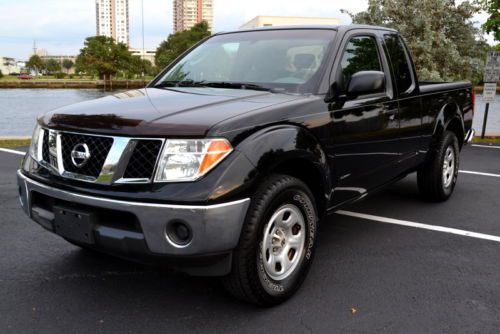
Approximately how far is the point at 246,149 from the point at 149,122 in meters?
0.55

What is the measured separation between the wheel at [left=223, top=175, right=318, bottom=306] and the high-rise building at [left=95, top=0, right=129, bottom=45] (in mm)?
183615

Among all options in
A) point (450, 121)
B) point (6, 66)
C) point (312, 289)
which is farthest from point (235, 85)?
point (6, 66)

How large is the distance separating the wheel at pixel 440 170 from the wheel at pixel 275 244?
2.55 metres

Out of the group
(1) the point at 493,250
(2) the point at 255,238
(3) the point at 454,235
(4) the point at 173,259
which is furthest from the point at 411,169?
(4) the point at 173,259

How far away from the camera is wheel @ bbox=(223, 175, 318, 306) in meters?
2.79

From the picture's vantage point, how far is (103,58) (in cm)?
9069

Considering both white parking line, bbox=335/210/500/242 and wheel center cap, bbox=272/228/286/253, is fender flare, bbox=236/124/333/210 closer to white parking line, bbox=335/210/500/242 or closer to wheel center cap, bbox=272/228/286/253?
wheel center cap, bbox=272/228/286/253

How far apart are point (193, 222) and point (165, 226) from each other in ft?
0.49

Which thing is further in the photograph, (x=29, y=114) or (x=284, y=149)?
(x=29, y=114)

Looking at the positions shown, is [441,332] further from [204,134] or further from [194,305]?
[204,134]

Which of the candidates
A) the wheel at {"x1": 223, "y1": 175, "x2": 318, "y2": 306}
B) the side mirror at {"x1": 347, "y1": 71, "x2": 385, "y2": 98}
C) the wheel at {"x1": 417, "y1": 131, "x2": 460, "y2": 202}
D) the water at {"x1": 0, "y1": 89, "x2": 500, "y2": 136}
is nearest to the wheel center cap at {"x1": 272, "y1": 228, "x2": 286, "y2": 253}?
the wheel at {"x1": 223, "y1": 175, "x2": 318, "y2": 306}

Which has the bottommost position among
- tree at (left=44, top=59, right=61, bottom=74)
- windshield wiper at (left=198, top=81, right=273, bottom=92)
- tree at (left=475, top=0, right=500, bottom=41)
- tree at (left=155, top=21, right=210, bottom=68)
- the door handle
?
the door handle

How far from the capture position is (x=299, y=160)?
319cm

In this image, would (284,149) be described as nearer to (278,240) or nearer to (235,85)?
(278,240)
